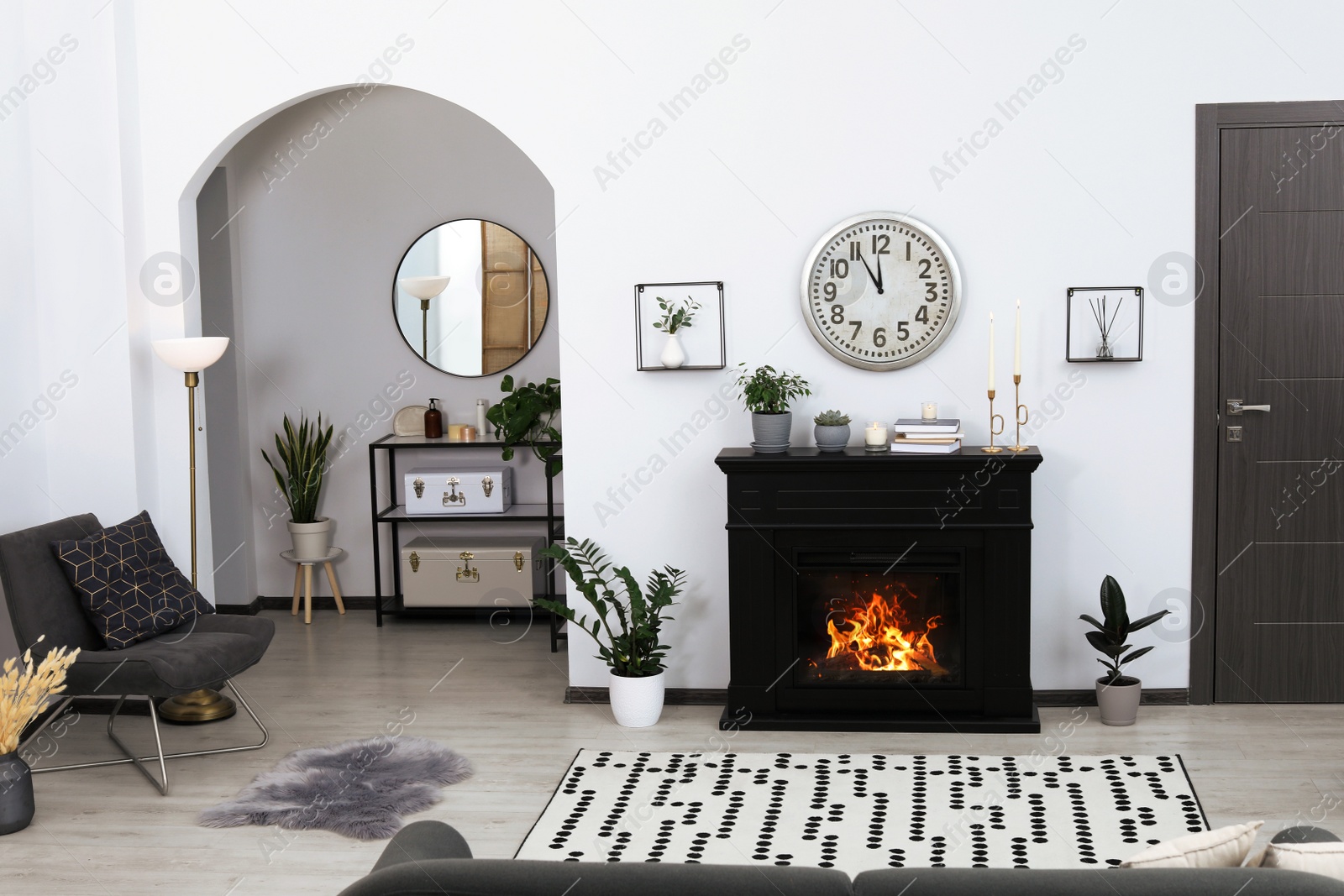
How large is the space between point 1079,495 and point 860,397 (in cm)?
91

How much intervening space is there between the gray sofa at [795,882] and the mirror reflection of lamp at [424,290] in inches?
190

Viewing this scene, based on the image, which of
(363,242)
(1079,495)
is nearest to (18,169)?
(363,242)

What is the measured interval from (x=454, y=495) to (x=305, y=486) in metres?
0.83

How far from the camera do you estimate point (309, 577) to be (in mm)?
6176

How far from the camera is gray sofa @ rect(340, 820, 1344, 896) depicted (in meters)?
1.50

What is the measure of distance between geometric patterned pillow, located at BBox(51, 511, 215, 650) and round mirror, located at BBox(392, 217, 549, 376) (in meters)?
2.12

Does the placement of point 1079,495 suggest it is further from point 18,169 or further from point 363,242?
point 18,169

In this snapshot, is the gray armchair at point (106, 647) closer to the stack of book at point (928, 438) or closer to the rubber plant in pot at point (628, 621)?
the rubber plant in pot at point (628, 621)

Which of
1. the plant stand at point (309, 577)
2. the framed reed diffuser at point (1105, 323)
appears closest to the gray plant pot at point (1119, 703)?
the framed reed diffuser at point (1105, 323)

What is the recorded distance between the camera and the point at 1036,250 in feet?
14.4

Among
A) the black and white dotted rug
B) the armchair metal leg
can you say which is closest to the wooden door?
the black and white dotted rug

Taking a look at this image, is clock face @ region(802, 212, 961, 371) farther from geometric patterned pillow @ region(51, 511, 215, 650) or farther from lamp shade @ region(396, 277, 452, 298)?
geometric patterned pillow @ region(51, 511, 215, 650)

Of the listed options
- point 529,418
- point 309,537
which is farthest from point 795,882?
point 309,537

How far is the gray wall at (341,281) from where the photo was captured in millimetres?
6137
